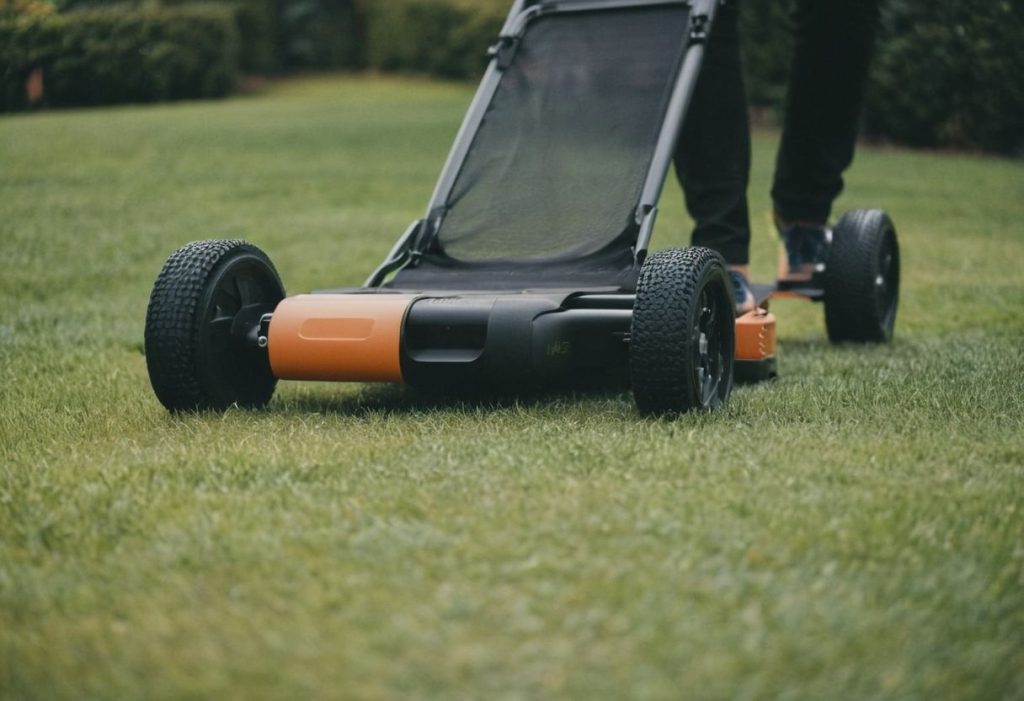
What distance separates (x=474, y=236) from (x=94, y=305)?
6.56ft

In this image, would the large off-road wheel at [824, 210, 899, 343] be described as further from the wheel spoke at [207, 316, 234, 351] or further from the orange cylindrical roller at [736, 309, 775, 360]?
the wheel spoke at [207, 316, 234, 351]

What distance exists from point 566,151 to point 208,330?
1.30 m

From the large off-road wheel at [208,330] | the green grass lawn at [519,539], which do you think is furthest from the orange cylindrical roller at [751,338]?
the large off-road wheel at [208,330]

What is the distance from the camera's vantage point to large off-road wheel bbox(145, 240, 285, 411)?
9.90ft

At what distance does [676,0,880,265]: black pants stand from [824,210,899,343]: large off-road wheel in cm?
29

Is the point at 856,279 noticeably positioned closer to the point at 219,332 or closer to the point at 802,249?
the point at 802,249

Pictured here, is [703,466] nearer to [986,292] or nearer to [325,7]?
[986,292]

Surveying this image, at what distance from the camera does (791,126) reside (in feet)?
15.1

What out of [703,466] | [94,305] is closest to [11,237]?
[94,305]

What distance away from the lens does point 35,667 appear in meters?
1.69

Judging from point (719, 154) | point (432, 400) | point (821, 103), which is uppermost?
point (821, 103)

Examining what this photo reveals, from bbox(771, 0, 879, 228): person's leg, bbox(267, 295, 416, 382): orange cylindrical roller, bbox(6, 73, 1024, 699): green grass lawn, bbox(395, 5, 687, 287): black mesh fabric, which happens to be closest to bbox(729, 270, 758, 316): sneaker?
bbox(6, 73, 1024, 699): green grass lawn

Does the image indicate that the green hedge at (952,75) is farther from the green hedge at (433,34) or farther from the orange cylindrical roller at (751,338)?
the green hedge at (433,34)

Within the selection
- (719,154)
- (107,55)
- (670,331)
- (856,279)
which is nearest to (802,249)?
(856,279)
